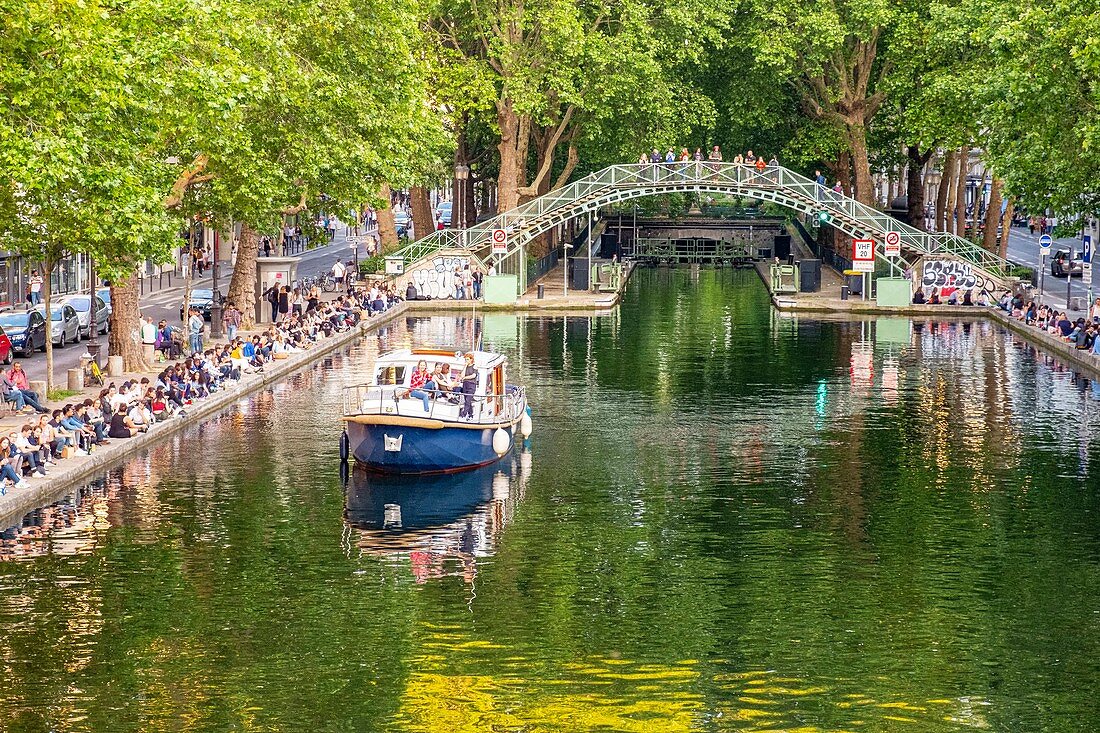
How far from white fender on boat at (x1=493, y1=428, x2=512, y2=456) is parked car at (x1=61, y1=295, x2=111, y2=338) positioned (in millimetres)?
28883

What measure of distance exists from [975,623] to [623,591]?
5705mm

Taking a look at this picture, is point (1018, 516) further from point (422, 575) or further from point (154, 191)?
point (154, 191)

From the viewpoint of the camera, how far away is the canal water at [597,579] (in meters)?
24.7

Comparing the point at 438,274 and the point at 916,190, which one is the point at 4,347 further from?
the point at 916,190

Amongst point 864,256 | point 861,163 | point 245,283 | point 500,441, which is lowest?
point 500,441

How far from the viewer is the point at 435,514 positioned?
36750mm

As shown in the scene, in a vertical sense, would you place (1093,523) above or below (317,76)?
below

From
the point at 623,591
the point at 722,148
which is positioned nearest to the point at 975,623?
the point at 623,591

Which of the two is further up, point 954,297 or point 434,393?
point 954,297

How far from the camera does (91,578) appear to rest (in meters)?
30.8

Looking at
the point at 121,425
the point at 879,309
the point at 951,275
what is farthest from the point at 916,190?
the point at 121,425

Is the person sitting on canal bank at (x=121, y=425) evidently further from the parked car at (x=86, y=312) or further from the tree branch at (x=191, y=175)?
the parked car at (x=86, y=312)

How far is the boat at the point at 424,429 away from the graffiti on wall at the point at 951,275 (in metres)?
45.5

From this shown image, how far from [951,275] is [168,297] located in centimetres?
3637
